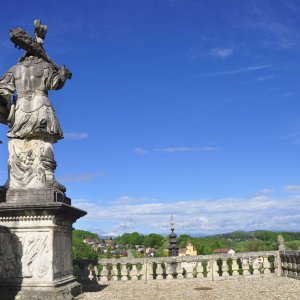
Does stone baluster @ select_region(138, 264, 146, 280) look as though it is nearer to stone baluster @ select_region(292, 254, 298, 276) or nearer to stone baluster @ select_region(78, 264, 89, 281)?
stone baluster @ select_region(78, 264, 89, 281)

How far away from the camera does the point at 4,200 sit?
10172 mm

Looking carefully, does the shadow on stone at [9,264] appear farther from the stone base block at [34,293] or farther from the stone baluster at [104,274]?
the stone baluster at [104,274]

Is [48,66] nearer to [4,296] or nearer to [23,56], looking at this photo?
[23,56]

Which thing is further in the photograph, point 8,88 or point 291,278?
point 291,278

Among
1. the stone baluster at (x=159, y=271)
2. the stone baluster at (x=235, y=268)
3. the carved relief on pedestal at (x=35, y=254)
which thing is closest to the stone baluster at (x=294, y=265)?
the stone baluster at (x=235, y=268)

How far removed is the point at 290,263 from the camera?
574 inches

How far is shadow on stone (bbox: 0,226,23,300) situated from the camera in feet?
30.9

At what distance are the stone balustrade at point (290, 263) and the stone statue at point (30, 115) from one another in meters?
8.45

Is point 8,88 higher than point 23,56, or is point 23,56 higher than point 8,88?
point 23,56

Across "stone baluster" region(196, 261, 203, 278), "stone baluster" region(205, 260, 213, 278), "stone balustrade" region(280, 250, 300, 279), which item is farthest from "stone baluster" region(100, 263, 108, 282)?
"stone balustrade" region(280, 250, 300, 279)

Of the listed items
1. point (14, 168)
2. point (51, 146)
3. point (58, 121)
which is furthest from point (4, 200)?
point (58, 121)

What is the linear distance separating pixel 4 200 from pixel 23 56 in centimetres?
407

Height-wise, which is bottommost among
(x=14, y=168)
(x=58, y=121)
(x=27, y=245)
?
(x=27, y=245)

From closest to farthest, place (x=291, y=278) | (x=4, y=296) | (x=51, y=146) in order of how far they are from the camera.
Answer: (x=4, y=296) < (x=51, y=146) < (x=291, y=278)
